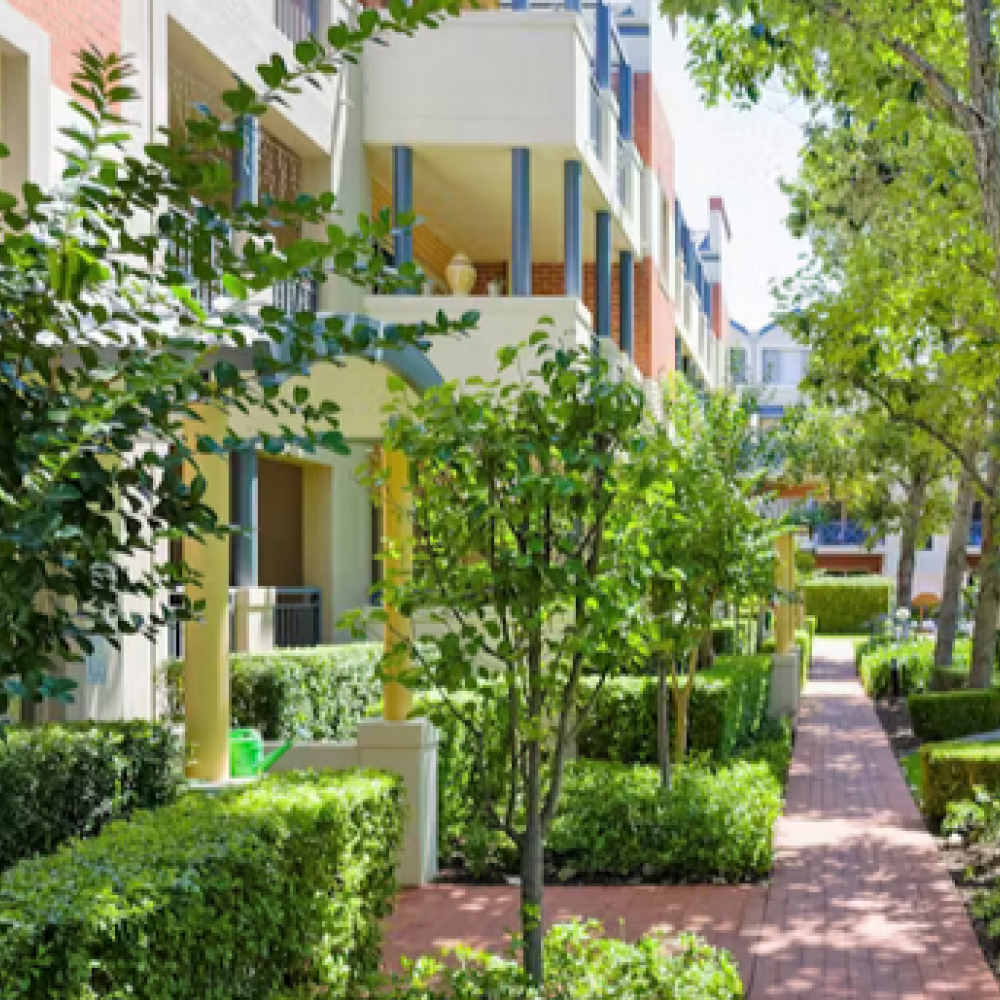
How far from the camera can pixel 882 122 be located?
1397 cm

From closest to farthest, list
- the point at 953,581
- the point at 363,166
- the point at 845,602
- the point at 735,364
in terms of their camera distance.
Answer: the point at 363,166
the point at 953,581
the point at 735,364
the point at 845,602

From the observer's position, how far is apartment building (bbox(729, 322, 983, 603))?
184ft

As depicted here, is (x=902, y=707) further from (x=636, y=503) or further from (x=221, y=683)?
(x=636, y=503)

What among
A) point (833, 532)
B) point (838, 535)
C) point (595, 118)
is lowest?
point (838, 535)

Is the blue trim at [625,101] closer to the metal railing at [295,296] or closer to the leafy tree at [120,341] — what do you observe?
the metal railing at [295,296]

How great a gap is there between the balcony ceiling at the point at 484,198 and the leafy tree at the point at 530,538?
9.91 metres

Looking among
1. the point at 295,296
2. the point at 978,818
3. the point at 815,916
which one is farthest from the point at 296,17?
the point at 815,916

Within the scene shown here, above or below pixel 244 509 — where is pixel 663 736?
below

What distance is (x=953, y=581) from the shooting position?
22250mm

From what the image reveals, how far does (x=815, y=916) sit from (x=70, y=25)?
775cm

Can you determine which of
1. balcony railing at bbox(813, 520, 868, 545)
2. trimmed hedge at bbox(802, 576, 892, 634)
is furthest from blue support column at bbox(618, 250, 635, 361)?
balcony railing at bbox(813, 520, 868, 545)

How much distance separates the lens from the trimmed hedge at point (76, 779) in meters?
8.20

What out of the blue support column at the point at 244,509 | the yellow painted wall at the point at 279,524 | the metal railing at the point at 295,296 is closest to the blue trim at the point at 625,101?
the yellow painted wall at the point at 279,524

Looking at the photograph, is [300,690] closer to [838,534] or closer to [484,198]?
[484,198]
